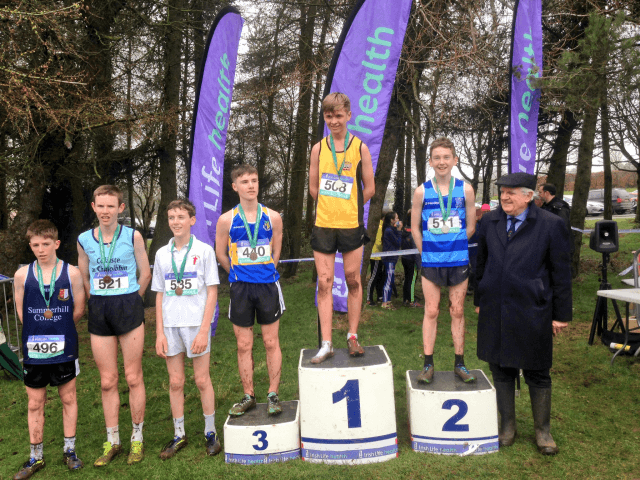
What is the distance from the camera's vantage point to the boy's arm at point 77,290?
11.0 feet

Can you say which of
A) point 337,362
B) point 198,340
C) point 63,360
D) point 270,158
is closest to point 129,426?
point 63,360

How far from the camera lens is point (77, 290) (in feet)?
11.0

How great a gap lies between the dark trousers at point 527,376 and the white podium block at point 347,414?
0.83 m

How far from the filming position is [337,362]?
3.44 meters

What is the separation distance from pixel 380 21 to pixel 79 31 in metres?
5.55

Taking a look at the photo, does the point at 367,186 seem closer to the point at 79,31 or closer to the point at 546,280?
the point at 546,280

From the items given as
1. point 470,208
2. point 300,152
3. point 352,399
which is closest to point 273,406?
point 352,399

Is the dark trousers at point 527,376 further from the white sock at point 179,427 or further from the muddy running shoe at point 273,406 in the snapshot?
the white sock at point 179,427

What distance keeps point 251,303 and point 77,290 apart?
1.24 m

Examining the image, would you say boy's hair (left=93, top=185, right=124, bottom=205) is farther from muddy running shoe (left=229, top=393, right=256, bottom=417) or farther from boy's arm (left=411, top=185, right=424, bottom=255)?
boy's arm (left=411, top=185, right=424, bottom=255)

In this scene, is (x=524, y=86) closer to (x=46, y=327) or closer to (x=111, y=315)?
(x=111, y=315)

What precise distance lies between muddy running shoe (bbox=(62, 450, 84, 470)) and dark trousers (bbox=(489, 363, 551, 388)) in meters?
3.04

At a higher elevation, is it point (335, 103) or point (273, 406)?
point (335, 103)

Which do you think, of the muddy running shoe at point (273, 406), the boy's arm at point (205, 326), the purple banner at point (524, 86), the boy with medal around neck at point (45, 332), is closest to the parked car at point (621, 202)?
the purple banner at point (524, 86)
